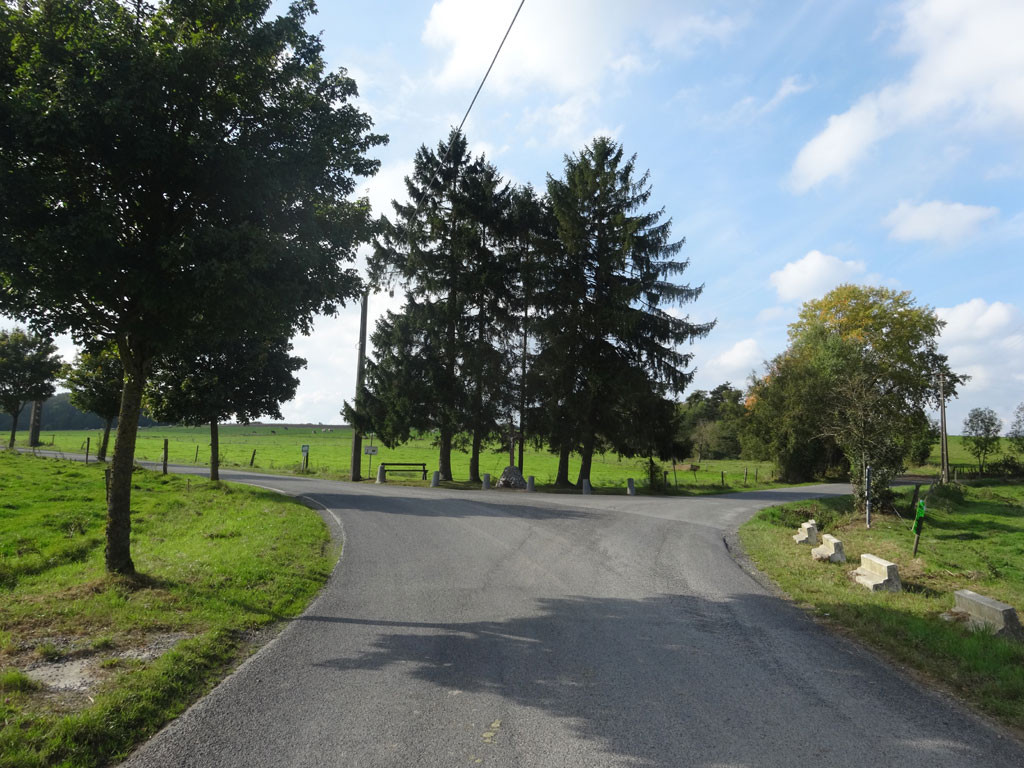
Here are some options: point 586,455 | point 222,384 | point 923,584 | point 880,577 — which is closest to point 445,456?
point 586,455

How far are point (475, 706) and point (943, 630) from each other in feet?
16.4

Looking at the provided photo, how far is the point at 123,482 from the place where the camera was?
7.59 meters

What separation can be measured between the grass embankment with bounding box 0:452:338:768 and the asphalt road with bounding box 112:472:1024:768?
34cm

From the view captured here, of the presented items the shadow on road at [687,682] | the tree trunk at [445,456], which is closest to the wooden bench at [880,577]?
the shadow on road at [687,682]

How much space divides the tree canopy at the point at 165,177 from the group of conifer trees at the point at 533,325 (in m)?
20.0

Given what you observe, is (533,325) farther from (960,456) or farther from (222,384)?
(960,456)

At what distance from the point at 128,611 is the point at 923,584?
34.6ft

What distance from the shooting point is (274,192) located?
7.23 m

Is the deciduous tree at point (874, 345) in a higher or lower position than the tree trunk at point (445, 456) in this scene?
higher

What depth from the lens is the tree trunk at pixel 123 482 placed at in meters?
7.55

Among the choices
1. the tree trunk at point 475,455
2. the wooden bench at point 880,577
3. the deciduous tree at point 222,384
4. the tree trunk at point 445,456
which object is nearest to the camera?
the wooden bench at point 880,577

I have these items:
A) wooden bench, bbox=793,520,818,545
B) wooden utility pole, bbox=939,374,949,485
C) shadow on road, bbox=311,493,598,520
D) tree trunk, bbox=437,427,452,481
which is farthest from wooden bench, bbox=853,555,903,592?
wooden utility pole, bbox=939,374,949,485

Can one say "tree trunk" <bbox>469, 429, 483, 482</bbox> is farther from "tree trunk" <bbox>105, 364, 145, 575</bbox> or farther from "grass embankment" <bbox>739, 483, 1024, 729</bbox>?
"tree trunk" <bbox>105, 364, 145, 575</bbox>

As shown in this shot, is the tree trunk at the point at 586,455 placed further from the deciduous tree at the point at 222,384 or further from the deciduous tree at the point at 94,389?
the deciduous tree at the point at 94,389
